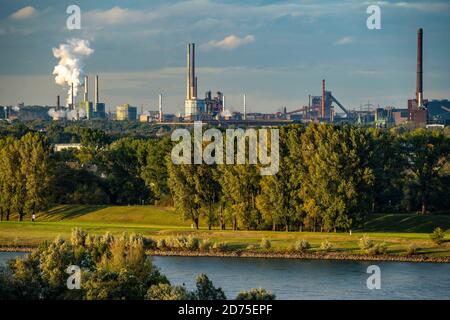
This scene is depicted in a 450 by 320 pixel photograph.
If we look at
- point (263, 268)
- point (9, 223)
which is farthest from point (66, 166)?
point (263, 268)

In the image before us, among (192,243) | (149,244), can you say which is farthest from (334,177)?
(149,244)

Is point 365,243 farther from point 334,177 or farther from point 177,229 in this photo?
point 177,229

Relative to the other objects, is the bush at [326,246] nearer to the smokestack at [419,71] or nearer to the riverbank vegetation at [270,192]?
the riverbank vegetation at [270,192]

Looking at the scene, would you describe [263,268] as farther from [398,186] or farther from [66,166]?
[66,166]

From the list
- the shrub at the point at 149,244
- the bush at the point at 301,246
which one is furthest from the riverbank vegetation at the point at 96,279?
the bush at the point at 301,246

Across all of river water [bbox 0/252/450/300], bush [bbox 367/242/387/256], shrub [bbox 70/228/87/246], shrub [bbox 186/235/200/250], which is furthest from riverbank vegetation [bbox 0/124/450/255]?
shrub [bbox 70/228/87/246]

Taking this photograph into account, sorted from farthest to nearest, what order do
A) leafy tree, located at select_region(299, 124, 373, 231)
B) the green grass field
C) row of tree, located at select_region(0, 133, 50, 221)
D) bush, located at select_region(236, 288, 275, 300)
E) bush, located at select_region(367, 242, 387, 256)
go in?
row of tree, located at select_region(0, 133, 50, 221) → leafy tree, located at select_region(299, 124, 373, 231) → the green grass field → bush, located at select_region(367, 242, 387, 256) → bush, located at select_region(236, 288, 275, 300)

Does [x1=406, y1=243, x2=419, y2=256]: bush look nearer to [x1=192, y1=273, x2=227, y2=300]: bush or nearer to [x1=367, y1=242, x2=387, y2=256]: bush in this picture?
[x1=367, y1=242, x2=387, y2=256]: bush
